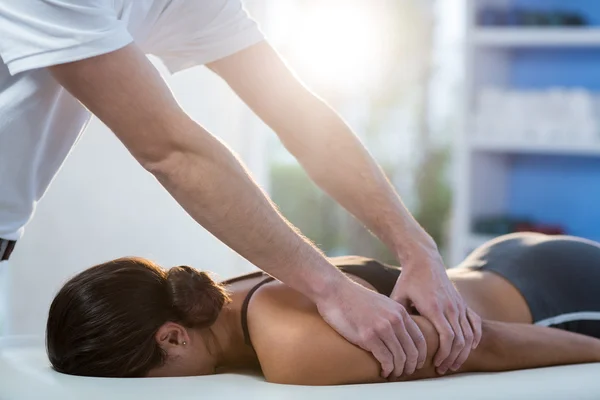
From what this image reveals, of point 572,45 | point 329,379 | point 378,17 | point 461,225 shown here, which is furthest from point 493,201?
point 329,379

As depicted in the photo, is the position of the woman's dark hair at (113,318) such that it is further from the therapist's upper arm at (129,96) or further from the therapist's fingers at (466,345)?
the therapist's fingers at (466,345)

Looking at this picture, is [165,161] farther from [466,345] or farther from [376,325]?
[466,345]

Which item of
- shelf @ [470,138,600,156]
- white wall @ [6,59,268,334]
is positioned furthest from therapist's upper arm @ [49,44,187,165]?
white wall @ [6,59,268,334]

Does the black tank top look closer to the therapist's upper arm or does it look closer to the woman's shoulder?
the woman's shoulder

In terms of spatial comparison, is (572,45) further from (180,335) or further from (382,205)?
(180,335)

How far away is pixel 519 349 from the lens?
4.98 ft

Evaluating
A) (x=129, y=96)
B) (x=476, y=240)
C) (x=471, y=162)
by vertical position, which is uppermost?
(x=129, y=96)

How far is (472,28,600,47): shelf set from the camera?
315 cm

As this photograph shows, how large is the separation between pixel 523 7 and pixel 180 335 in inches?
101

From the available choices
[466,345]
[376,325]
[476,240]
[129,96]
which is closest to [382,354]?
[376,325]

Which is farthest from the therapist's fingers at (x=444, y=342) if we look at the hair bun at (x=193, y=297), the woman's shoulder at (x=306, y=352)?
the hair bun at (x=193, y=297)

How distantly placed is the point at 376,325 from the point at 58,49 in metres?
0.64

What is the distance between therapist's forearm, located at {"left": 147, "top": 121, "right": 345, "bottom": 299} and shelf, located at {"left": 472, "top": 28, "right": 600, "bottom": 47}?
2.12m

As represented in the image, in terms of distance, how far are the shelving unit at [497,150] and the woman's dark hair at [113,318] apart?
201 centimetres
